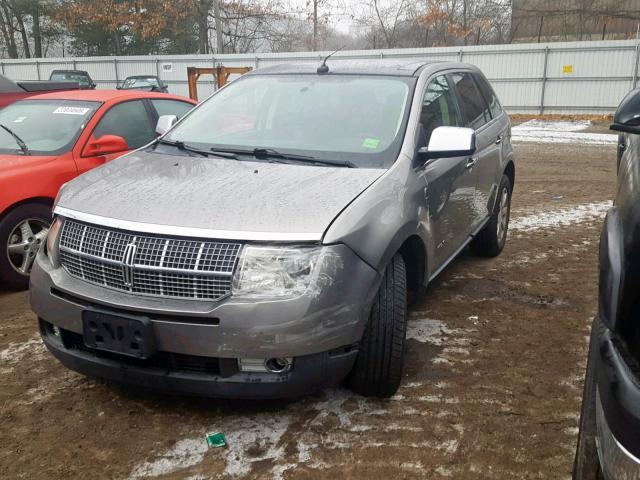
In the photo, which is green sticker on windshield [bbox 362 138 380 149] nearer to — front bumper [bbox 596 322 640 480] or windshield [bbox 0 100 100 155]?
front bumper [bbox 596 322 640 480]

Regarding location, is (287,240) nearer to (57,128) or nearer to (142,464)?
(142,464)

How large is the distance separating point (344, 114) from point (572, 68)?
2002 cm

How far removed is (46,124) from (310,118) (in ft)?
9.48

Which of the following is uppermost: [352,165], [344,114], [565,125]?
[344,114]

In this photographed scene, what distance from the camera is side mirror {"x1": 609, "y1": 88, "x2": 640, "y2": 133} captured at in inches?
77.1

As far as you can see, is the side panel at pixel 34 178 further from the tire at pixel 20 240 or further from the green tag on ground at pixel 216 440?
the green tag on ground at pixel 216 440

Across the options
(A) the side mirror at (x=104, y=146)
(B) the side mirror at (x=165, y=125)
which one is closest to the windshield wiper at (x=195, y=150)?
(B) the side mirror at (x=165, y=125)

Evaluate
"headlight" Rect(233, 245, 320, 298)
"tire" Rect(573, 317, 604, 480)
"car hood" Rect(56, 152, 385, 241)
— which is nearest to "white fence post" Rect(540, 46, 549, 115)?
"car hood" Rect(56, 152, 385, 241)

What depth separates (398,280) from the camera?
10.3ft

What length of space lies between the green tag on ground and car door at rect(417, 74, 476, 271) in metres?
1.67

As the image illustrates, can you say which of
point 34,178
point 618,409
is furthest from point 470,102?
point 618,409

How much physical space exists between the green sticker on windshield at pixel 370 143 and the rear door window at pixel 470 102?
131 cm

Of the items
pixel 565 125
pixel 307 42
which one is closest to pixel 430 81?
pixel 565 125

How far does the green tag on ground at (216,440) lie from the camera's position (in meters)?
2.82
